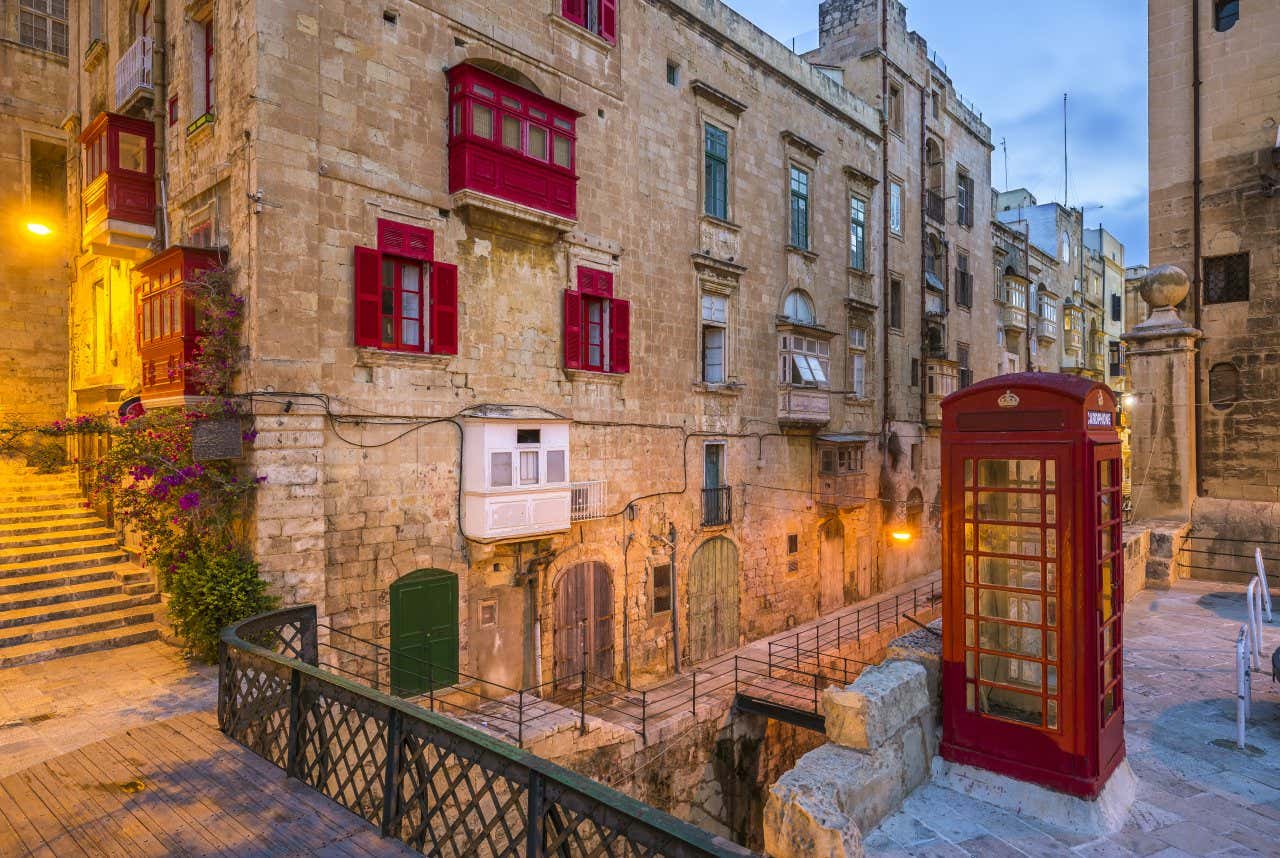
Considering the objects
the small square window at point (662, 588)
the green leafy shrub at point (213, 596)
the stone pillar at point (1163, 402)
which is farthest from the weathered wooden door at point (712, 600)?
the green leafy shrub at point (213, 596)

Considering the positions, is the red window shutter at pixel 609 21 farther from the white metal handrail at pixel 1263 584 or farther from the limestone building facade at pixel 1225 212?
the white metal handrail at pixel 1263 584

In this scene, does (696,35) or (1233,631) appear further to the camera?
(696,35)

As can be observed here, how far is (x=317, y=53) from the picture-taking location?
35.4 ft

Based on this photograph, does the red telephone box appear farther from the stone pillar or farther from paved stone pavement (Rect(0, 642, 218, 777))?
the stone pillar

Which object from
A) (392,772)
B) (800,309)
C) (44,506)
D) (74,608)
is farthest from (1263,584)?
(44,506)

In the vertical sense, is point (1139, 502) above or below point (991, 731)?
above

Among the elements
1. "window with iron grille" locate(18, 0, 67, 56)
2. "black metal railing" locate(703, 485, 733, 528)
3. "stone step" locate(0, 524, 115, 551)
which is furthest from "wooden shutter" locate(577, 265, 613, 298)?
"window with iron grille" locate(18, 0, 67, 56)

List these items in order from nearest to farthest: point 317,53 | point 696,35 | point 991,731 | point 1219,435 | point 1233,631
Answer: point 991,731, point 1233,631, point 317,53, point 1219,435, point 696,35

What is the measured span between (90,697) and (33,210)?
48.0 feet

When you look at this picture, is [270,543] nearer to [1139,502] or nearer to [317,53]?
[317,53]

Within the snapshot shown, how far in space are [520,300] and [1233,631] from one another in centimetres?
1225

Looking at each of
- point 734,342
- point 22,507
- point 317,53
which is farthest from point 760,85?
point 22,507

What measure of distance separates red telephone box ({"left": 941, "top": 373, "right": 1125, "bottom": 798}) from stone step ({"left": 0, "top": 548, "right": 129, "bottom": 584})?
45.1ft

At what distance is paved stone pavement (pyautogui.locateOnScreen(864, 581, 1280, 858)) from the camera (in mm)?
5266
